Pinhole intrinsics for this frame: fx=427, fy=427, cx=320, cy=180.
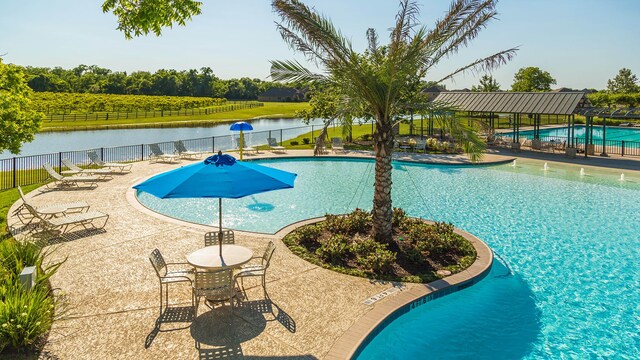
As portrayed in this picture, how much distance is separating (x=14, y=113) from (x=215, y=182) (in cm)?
810

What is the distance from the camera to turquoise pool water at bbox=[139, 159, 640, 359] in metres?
6.38

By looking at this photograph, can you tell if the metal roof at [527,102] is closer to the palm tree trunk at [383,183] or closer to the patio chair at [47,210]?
the palm tree trunk at [383,183]

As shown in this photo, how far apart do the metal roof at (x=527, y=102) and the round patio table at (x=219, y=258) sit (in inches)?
712

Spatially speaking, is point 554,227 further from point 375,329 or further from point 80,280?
point 80,280

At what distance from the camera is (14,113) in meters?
11.2

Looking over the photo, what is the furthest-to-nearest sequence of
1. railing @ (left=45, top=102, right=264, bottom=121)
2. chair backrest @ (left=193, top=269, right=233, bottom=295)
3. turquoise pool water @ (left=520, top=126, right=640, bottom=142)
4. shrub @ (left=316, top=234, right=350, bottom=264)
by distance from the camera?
railing @ (left=45, top=102, right=264, bottom=121)
turquoise pool water @ (left=520, top=126, right=640, bottom=142)
shrub @ (left=316, top=234, right=350, bottom=264)
chair backrest @ (left=193, top=269, right=233, bottom=295)

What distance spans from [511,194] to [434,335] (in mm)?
10878

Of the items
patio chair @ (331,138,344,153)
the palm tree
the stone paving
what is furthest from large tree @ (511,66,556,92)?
the stone paving

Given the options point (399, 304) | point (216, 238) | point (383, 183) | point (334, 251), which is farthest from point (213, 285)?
point (383, 183)

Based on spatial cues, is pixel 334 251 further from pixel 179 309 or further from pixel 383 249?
pixel 179 309

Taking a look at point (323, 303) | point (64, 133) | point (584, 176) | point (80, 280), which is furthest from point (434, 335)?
point (64, 133)

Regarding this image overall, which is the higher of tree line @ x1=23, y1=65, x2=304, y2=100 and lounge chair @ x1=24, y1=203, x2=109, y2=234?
tree line @ x1=23, y1=65, x2=304, y2=100

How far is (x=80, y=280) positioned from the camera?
755 cm

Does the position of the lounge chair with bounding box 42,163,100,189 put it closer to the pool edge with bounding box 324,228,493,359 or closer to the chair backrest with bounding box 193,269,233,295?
the chair backrest with bounding box 193,269,233,295
